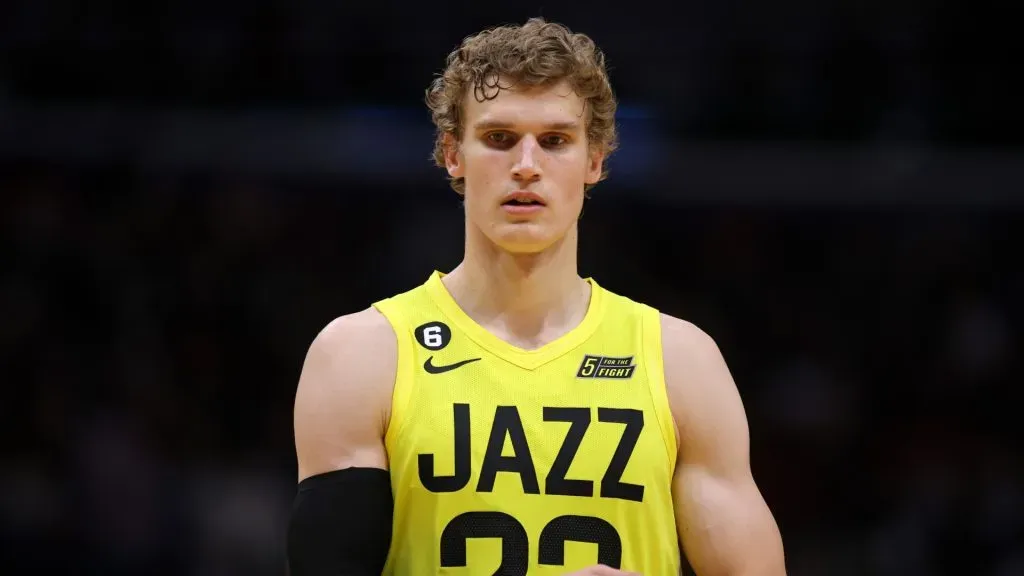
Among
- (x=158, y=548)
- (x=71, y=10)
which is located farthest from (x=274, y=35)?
(x=158, y=548)

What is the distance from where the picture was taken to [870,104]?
9.16 m

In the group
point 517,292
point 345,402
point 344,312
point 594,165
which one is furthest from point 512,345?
point 344,312

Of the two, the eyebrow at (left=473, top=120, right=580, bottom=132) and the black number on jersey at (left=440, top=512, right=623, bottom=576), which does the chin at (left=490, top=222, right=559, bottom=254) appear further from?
the black number on jersey at (left=440, top=512, right=623, bottom=576)

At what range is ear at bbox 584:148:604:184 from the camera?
4.28 metres

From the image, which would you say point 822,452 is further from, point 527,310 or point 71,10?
point 71,10

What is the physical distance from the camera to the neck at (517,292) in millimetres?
4168

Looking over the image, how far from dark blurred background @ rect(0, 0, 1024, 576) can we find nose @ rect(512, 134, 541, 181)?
4174mm

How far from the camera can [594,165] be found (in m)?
4.31

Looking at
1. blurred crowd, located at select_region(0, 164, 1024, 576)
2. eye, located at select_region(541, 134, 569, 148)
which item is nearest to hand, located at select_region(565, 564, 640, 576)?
eye, located at select_region(541, 134, 569, 148)

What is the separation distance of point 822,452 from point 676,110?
8.03ft

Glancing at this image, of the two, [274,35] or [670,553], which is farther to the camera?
[274,35]

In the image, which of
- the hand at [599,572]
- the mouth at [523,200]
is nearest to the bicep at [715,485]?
the hand at [599,572]

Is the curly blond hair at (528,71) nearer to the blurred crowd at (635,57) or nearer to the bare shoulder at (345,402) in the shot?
the bare shoulder at (345,402)

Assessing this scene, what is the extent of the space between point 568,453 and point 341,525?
2.18 ft
